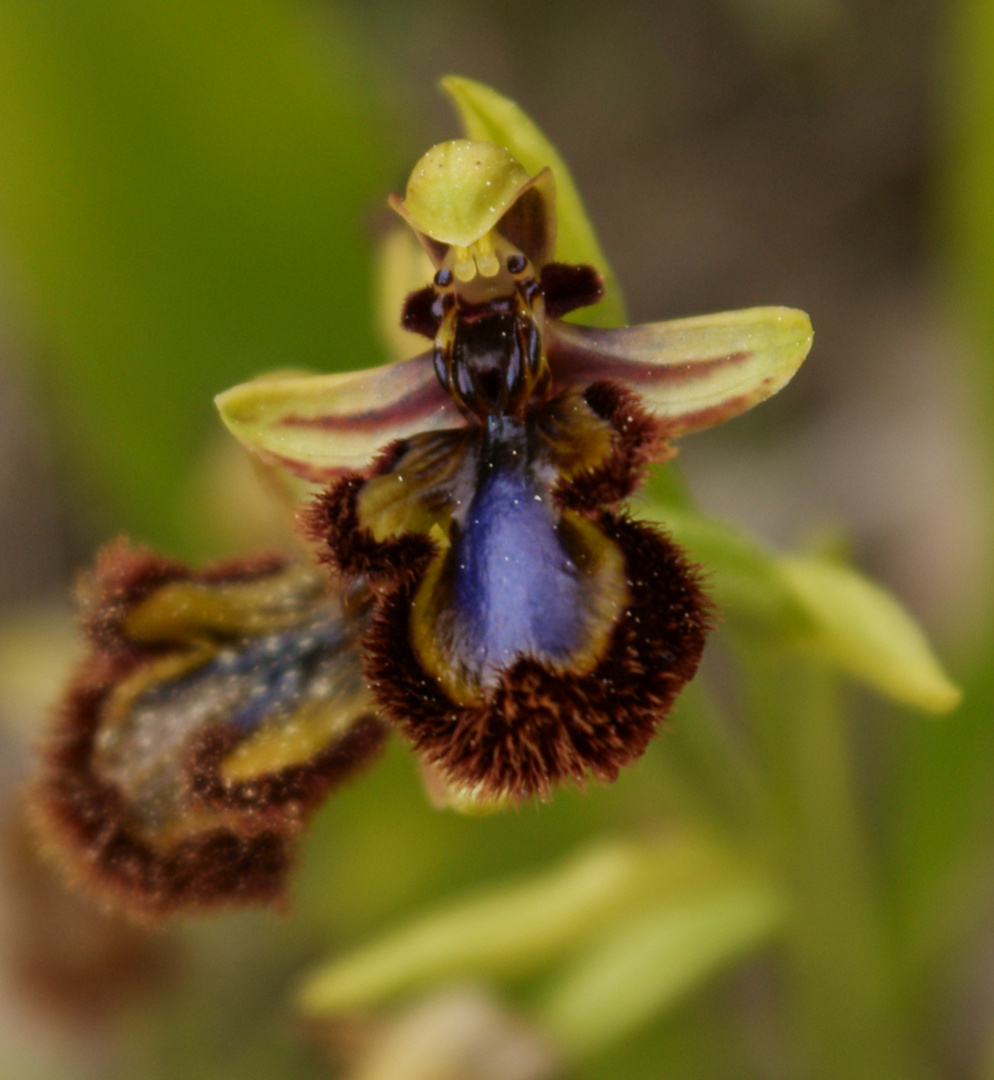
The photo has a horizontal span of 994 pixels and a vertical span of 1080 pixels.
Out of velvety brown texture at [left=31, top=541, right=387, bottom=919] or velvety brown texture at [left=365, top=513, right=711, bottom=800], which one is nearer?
velvety brown texture at [left=365, top=513, right=711, bottom=800]

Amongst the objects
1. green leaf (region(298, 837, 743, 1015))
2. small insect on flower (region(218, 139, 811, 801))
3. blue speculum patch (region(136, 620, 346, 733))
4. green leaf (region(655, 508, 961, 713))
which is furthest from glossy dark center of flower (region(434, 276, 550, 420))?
green leaf (region(298, 837, 743, 1015))

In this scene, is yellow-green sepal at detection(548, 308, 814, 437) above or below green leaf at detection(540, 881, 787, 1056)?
above

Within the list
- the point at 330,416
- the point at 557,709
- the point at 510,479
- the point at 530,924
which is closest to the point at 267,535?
the point at 530,924

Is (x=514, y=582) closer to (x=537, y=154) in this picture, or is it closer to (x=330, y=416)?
(x=330, y=416)

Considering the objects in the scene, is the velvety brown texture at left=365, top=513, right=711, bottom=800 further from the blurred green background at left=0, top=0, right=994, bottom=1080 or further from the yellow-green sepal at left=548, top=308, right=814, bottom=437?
the blurred green background at left=0, top=0, right=994, bottom=1080

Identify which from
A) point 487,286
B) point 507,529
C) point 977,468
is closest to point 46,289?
point 487,286

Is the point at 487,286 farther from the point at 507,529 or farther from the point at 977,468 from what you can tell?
the point at 977,468

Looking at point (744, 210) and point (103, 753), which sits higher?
point (744, 210)
